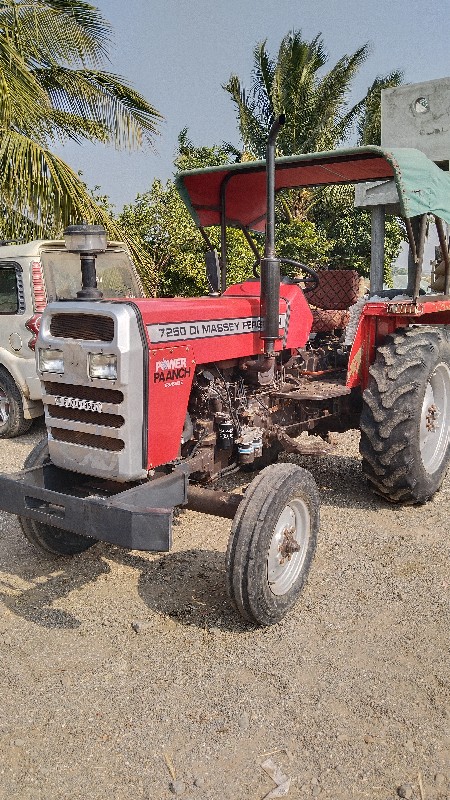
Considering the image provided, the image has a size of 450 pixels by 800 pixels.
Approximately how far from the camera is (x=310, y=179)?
550cm

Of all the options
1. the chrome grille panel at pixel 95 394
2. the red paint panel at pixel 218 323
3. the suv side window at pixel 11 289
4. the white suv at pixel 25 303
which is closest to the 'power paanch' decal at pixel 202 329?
the red paint panel at pixel 218 323

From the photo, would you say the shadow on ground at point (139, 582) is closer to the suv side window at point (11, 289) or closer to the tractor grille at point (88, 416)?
the tractor grille at point (88, 416)

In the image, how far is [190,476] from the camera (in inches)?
163

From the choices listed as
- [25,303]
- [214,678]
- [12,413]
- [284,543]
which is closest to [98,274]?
[25,303]

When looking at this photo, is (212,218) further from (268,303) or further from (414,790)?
(414,790)

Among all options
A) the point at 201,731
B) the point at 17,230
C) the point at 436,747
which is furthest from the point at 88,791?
the point at 17,230

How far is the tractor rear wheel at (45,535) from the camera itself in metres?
4.05

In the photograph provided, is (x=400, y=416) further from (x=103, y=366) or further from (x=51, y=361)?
(x=51, y=361)

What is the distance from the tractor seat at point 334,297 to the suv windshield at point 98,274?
7.60ft

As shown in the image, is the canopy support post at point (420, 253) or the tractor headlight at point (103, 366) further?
the canopy support post at point (420, 253)

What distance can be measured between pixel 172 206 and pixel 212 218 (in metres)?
6.51

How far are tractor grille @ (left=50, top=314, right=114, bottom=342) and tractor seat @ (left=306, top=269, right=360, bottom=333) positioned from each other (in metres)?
2.96

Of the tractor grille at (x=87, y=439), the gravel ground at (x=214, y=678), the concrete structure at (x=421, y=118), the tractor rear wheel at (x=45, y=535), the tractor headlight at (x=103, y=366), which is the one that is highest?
the concrete structure at (x=421, y=118)

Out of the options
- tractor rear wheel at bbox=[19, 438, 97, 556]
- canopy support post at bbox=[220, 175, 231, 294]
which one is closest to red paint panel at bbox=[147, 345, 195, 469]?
tractor rear wheel at bbox=[19, 438, 97, 556]
